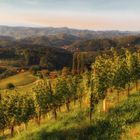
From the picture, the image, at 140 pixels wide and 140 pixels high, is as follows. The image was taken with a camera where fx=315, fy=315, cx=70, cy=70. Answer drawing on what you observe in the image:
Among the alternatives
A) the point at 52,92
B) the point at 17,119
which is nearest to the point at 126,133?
the point at 17,119

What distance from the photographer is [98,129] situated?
144ft

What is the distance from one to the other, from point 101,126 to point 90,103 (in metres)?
9.96

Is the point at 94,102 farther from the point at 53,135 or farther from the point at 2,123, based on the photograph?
the point at 2,123

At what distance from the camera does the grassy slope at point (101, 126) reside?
4106 cm

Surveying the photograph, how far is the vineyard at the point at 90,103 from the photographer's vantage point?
44.5 metres

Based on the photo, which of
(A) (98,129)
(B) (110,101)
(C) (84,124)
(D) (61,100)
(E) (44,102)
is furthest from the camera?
(D) (61,100)

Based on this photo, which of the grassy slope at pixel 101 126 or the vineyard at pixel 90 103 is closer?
the grassy slope at pixel 101 126

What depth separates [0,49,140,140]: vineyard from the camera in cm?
4452

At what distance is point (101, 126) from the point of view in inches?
1766

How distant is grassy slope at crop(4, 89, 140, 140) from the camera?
41.1 m

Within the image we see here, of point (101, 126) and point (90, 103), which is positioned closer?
point (101, 126)

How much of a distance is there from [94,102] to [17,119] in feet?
61.0

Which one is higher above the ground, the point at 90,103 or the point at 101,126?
the point at 90,103

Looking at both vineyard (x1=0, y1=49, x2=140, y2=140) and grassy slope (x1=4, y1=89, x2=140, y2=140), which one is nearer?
grassy slope (x1=4, y1=89, x2=140, y2=140)
